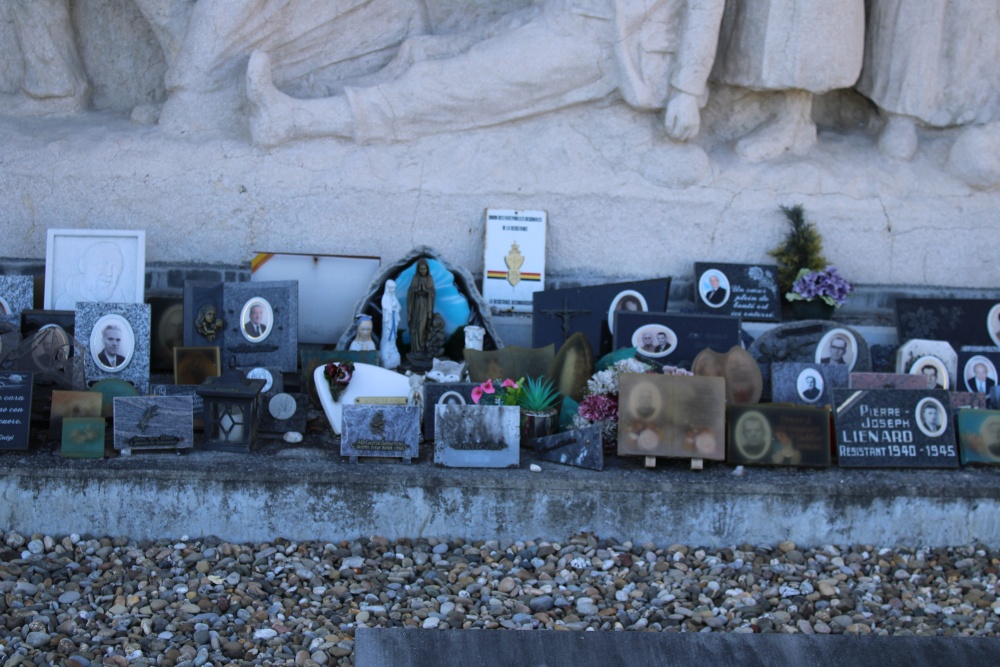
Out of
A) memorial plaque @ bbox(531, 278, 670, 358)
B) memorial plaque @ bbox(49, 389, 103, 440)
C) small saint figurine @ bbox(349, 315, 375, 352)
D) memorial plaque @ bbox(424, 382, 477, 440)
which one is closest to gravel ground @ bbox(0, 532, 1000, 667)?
memorial plaque @ bbox(49, 389, 103, 440)

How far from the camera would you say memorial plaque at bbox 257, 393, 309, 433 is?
4.70 meters

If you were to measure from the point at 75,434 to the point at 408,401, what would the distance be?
1.21 m

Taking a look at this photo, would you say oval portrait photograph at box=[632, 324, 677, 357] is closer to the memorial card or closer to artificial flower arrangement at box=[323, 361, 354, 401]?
the memorial card

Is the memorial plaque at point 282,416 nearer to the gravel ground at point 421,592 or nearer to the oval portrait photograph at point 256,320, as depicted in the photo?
the oval portrait photograph at point 256,320

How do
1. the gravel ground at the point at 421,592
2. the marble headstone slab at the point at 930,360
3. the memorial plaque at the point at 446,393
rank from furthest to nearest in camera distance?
1. the marble headstone slab at the point at 930,360
2. the memorial plaque at the point at 446,393
3. the gravel ground at the point at 421,592

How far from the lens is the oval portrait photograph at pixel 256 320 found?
5.18m

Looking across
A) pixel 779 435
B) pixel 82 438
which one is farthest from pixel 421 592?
pixel 779 435

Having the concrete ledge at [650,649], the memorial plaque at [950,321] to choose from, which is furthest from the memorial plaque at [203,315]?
the memorial plaque at [950,321]

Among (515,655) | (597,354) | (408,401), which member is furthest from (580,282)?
(515,655)

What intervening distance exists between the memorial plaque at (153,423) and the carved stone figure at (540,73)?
1826 millimetres

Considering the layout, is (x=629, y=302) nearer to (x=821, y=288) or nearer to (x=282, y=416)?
(x=821, y=288)

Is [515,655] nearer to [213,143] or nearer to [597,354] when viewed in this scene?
[597,354]

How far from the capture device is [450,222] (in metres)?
5.84

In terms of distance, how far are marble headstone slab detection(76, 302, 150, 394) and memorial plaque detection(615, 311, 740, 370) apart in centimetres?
203
